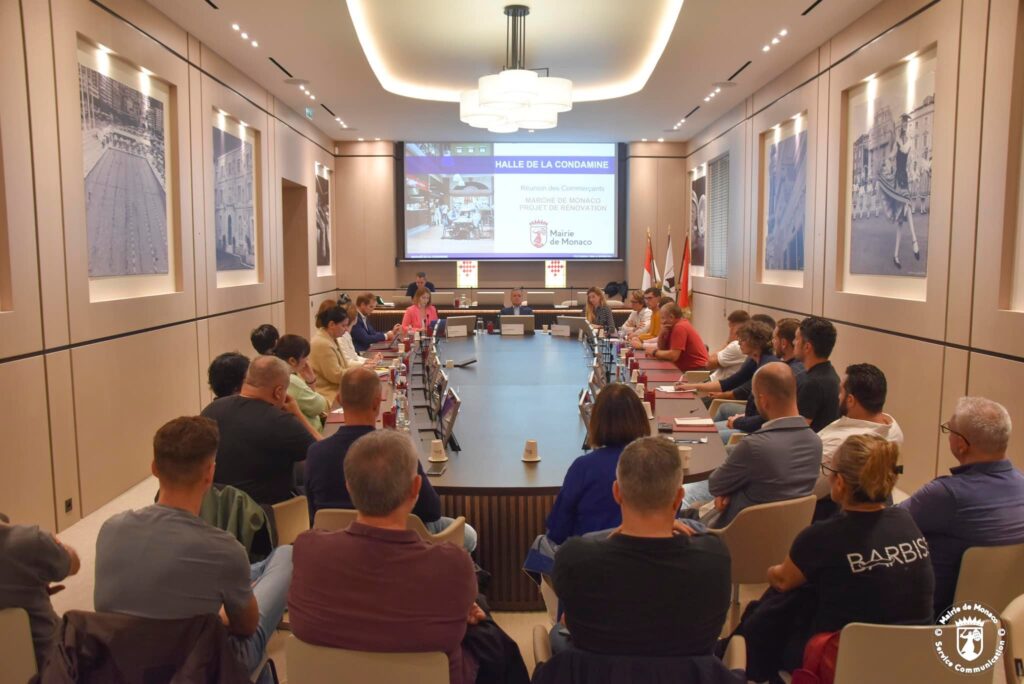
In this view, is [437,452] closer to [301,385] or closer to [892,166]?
[301,385]

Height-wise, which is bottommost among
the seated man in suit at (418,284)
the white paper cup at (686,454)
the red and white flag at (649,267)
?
the white paper cup at (686,454)

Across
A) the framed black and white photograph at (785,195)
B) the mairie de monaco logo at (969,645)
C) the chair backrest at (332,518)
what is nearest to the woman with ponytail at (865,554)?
the mairie de monaco logo at (969,645)

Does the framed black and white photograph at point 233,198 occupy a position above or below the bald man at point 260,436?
above

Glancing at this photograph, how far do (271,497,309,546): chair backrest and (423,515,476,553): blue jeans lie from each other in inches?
24.8

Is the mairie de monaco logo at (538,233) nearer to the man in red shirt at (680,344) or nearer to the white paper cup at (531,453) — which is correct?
the man in red shirt at (680,344)

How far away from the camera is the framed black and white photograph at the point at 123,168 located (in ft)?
17.7

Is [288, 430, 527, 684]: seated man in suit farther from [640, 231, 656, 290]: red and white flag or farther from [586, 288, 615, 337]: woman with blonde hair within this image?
[640, 231, 656, 290]: red and white flag

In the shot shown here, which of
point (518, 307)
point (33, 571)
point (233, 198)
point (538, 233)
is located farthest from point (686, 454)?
point (538, 233)

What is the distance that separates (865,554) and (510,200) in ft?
→ 40.9

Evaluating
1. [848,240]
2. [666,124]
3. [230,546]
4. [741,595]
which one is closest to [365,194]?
[666,124]

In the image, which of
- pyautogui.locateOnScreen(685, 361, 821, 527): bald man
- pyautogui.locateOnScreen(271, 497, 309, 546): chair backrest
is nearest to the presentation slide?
pyautogui.locateOnScreen(271, 497, 309, 546): chair backrest

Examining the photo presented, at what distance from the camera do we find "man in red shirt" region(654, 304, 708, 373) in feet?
23.0

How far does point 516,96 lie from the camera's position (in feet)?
24.3

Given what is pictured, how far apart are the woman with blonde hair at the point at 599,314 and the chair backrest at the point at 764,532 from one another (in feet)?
17.8
